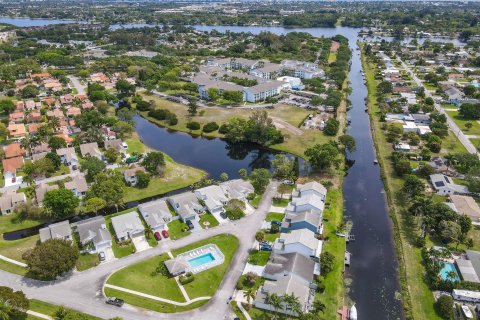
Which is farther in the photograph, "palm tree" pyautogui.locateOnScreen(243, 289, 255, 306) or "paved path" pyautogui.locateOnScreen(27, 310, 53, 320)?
"palm tree" pyautogui.locateOnScreen(243, 289, 255, 306)

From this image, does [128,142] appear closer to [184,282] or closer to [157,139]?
[157,139]

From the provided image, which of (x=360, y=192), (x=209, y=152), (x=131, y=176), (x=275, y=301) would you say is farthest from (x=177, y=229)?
(x=360, y=192)

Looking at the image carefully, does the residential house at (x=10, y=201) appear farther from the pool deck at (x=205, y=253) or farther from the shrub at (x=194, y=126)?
the shrub at (x=194, y=126)

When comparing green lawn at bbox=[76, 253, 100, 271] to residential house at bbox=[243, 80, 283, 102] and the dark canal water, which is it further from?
residential house at bbox=[243, 80, 283, 102]

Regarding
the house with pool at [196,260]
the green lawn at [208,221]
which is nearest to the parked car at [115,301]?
the house with pool at [196,260]

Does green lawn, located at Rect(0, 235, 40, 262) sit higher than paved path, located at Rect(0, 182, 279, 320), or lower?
lower

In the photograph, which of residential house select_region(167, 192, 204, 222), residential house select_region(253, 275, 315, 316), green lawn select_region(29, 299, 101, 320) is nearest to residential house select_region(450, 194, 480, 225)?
residential house select_region(253, 275, 315, 316)

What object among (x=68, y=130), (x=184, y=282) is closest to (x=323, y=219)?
(x=184, y=282)
